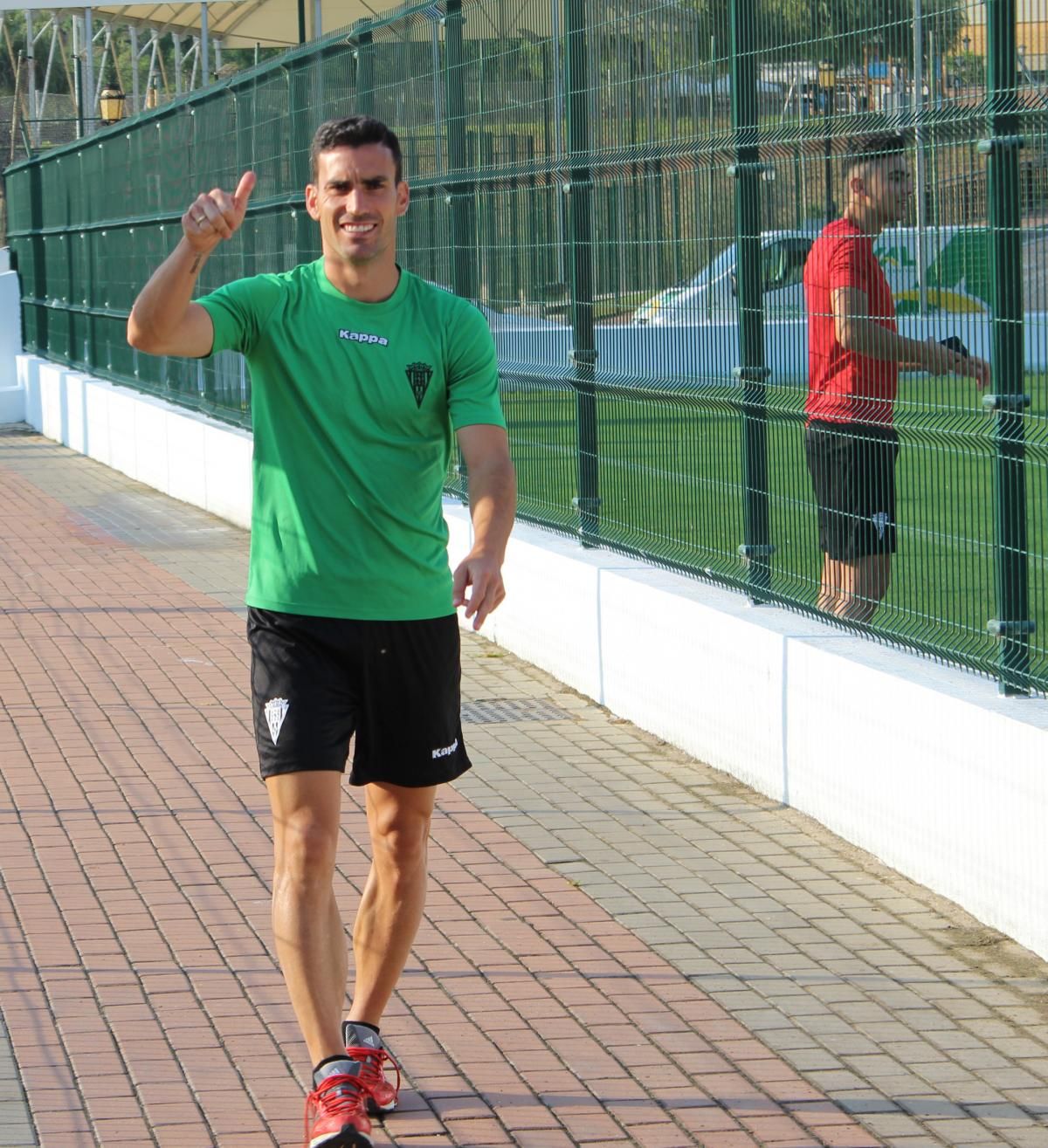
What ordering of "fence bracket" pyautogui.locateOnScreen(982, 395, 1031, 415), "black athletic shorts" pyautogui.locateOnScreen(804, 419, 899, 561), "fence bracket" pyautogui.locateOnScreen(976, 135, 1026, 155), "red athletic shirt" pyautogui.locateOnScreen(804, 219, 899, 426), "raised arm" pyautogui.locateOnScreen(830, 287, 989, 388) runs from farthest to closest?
1. "black athletic shorts" pyautogui.locateOnScreen(804, 419, 899, 561)
2. "red athletic shirt" pyautogui.locateOnScreen(804, 219, 899, 426)
3. "raised arm" pyautogui.locateOnScreen(830, 287, 989, 388)
4. "fence bracket" pyautogui.locateOnScreen(982, 395, 1031, 415)
5. "fence bracket" pyautogui.locateOnScreen(976, 135, 1026, 155)

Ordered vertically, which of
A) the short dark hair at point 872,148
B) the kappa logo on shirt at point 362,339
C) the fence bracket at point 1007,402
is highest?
the short dark hair at point 872,148

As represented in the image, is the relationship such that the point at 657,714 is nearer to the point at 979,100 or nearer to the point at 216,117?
the point at 979,100

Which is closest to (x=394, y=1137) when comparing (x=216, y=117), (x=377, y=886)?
(x=377, y=886)

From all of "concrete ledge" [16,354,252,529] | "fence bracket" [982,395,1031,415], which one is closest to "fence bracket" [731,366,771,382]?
"fence bracket" [982,395,1031,415]

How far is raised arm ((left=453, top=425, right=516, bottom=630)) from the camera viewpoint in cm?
405

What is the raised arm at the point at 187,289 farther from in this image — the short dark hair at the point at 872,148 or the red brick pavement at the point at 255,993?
the short dark hair at the point at 872,148

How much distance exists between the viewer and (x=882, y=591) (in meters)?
6.64

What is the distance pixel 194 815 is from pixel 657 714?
6.37 feet

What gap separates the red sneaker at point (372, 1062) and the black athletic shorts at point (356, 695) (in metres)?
0.54

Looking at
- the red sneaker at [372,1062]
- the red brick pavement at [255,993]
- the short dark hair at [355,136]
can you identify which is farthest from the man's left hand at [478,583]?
the red brick pavement at [255,993]

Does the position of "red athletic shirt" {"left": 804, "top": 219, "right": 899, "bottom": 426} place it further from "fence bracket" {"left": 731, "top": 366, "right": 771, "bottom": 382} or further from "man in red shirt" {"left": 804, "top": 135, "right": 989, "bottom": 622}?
"fence bracket" {"left": 731, "top": 366, "right": 771, "bottom": 382}

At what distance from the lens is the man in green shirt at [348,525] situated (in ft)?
13.8

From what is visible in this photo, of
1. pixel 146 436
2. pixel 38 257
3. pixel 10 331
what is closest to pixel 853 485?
pixel 146 436

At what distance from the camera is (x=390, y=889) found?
446 cm
